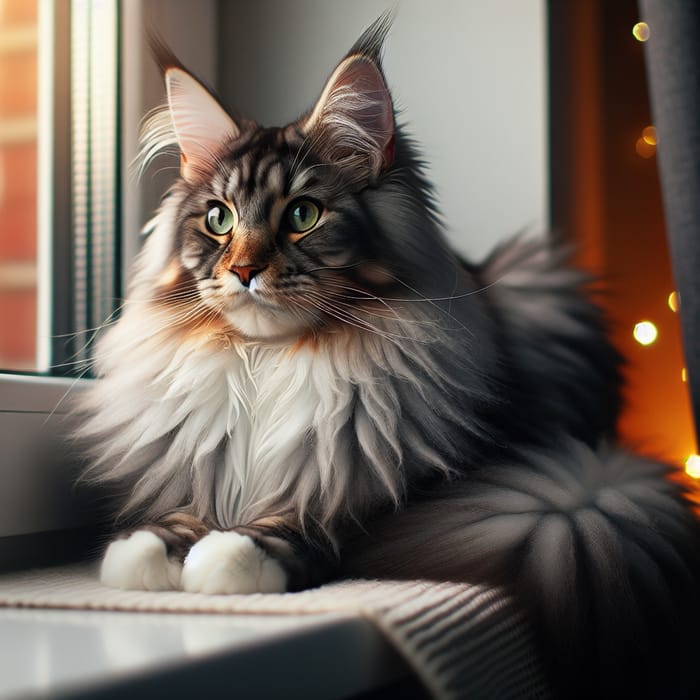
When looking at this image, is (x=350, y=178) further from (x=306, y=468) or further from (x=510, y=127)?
(x=510, y=127)

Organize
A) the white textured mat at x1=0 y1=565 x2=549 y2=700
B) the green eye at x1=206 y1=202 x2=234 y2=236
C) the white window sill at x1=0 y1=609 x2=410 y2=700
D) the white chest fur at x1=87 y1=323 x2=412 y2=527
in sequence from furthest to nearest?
the green eye at x1=206 y1=202 x2=234 y2=236
the white chest fur at x1=87 y1=323 x2=412 y2=527
the white textured mat at x1=0 y1=565 x2=549 y2=700
the white window sill at x1=0 y1=609 x2=410 y2=700

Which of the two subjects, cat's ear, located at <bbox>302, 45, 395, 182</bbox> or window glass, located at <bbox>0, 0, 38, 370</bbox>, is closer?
cat's ear, located at <bbox>302, 45, 395, 182</bbox>

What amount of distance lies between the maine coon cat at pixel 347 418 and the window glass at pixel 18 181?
46 cm

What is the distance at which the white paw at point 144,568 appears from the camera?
34.9 inches

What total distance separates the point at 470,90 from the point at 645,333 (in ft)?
2.32

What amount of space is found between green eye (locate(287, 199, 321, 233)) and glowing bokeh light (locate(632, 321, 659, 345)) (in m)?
1.09

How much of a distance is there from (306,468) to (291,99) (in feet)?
3.30

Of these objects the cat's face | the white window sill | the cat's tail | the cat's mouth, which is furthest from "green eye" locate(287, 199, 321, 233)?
→ the white window sill

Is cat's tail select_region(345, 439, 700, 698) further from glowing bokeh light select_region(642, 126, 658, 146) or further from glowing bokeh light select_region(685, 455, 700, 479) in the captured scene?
glowing bokeh light select_region(642, 126, 658, 146)

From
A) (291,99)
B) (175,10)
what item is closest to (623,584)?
(291,99)

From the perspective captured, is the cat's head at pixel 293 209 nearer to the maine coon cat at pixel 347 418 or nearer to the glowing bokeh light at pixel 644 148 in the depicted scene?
the maine coon cat at pixel 347 418

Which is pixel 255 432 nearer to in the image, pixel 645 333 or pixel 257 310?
pixel 257 310

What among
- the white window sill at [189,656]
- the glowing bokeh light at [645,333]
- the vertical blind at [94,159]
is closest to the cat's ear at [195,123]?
the vertical blind at [94,159]

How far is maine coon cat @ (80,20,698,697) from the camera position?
87cm
